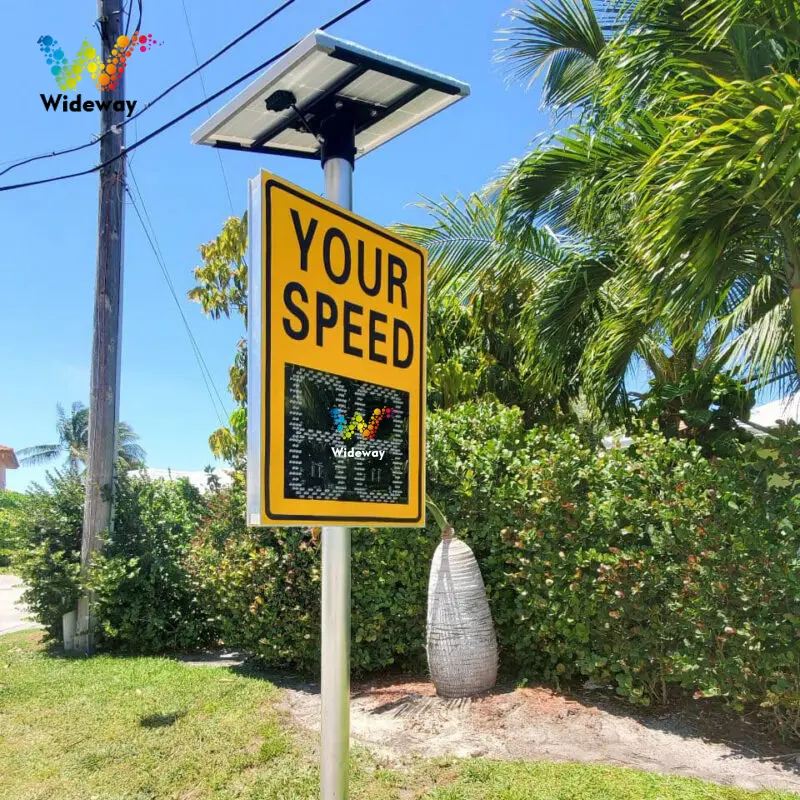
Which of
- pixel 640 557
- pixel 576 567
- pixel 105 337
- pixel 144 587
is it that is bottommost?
pixel 144 587

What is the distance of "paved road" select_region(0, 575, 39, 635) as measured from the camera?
1134 cm

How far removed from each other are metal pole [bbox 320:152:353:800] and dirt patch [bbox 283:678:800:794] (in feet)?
7.94

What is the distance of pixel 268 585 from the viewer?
6.76m

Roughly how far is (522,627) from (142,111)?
769 cm

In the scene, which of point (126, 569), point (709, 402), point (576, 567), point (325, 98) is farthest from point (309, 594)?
point (325, 98)

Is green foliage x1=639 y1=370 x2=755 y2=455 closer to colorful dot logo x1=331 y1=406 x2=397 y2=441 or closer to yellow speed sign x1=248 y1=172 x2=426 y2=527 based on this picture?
yellow speed sign x1=248 y1=172 x2=426 y2=527

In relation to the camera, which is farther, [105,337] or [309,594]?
[105,337]

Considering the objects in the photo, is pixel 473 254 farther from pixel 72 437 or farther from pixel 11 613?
pixel 72 437

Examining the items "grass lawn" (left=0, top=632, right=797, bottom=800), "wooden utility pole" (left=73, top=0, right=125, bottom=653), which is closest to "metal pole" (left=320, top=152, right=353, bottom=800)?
"grass lawn" (left=0, top=632, right=797, bottom=800)

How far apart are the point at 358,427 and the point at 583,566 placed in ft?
11.5

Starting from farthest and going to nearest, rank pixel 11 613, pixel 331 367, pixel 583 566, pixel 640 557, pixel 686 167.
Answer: pixel 11 613, pixel 583 566, pixel 640 557, pixel 686 167, pixel 331 367

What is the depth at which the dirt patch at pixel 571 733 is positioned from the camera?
4.47 metres

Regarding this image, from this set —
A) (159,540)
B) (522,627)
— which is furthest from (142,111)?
(522,627)

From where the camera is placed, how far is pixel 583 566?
5.49 metres
